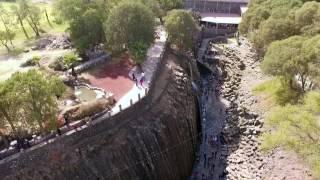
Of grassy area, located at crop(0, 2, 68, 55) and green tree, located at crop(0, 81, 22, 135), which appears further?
grassy area, located at crop(0, 2, 68, 55)

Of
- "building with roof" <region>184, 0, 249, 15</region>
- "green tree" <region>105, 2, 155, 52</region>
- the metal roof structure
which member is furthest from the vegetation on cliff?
"green tree" <region>105, 2, 155, 52</region>

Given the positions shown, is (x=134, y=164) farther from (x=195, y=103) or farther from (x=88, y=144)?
(x=195, y=103)

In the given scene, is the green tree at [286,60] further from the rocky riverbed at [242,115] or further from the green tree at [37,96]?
the green tree at [37,96]

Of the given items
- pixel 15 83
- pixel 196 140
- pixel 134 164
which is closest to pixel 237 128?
pixel 196 140

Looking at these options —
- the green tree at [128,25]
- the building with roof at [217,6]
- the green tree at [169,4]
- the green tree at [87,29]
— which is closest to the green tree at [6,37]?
the green tree at [87,29]

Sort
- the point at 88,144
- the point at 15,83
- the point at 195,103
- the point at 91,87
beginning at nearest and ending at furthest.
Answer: the point at 15,83 → the point at 88,144 → the point at 91,87 → the point at 195,103

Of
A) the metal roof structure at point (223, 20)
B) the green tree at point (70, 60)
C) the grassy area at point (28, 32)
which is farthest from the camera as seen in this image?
the metal roof structure at point (223, 20)

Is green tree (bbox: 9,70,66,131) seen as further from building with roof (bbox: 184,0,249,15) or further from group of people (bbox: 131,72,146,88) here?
building with roof (bbox: 184,0,249,15)
